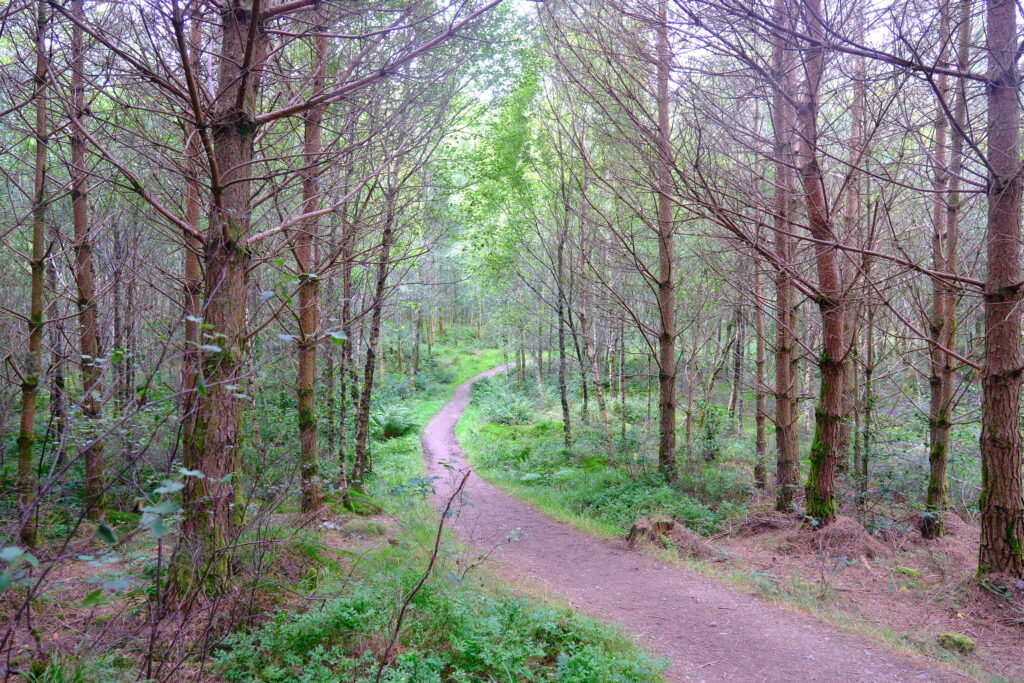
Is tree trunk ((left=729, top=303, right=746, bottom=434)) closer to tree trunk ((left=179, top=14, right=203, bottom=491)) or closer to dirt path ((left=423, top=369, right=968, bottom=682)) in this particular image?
dirt path ((left=423, top=369, right=968, bottom=682))

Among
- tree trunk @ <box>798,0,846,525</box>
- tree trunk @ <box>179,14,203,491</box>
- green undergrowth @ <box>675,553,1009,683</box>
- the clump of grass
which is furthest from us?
the clump of grass

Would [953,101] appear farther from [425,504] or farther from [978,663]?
[425,504]

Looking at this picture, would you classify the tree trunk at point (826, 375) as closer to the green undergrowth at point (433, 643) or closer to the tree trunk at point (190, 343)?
the green undergrowth at point (433, 643)

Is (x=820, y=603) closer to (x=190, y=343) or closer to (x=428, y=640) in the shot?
(x=428, y=640)

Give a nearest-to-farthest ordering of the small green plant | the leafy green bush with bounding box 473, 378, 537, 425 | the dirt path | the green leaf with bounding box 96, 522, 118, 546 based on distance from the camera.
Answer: the green leaf with bounding box 96, 522, 118, 546 → the dirt path → the small green plant → the leafy green bush with bounding box 473, 378, 537, 425

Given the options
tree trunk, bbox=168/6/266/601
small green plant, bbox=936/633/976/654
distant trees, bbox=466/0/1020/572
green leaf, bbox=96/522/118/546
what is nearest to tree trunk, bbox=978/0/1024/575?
distant trees, bbox=466/0/1020/572

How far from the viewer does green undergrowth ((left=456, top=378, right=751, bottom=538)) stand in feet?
31.8

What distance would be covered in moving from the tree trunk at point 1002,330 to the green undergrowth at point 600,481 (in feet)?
12.5

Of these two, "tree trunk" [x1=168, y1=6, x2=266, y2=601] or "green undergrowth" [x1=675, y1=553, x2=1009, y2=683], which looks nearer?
"tree trunk" [x1=168, y1=6, x2=266, y2=601]

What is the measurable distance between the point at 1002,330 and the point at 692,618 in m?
4.04

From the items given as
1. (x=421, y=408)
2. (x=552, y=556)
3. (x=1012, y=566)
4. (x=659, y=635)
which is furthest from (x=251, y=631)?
(x=421, y=408)

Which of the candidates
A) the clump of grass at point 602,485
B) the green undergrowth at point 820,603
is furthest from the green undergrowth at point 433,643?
the clump of grass at point 602,485

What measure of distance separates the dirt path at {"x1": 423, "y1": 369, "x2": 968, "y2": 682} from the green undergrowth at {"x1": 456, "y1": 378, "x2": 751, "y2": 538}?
1.39 meters

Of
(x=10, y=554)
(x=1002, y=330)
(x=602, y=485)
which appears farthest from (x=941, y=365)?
(x=10, y=554)
